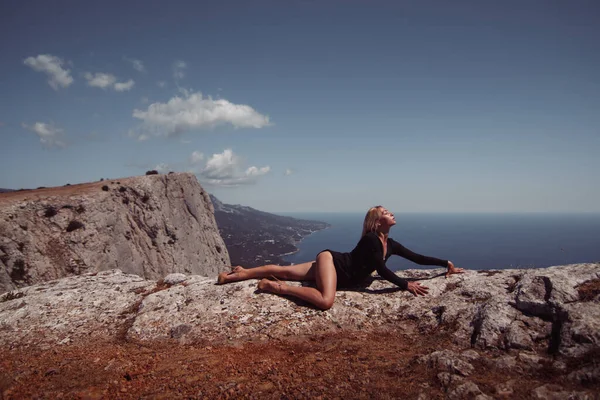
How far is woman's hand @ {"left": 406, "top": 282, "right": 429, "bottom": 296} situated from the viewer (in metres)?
7.87

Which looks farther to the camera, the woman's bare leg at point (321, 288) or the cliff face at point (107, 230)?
the cliff face at point (107, 230)

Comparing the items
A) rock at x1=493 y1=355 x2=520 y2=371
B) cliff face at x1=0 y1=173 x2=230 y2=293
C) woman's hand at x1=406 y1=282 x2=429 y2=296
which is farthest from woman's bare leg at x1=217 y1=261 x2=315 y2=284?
cliff face at x1=0 y1=173 x2=230 y2=293

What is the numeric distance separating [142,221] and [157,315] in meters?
41.4

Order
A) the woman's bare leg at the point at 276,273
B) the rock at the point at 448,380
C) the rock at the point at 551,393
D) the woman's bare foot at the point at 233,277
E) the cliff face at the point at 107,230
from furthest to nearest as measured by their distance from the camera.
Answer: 1. the cliff face at the point at 107,230
2. the woman's bare foot at the point at 233,277
3. the woman's bare leg at the point at 276,273
4. the rock at the point at 448,380
5. the rock at the point at 551,393

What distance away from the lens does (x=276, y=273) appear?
906cm

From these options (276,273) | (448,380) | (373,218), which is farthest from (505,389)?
(276,273)

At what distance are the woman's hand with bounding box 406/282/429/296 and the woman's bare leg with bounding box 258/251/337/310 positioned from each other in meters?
2.11

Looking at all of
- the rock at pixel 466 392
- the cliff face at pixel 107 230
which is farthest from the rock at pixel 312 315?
the cliff face at pixel 107 230

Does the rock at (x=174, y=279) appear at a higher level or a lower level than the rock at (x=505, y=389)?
lower

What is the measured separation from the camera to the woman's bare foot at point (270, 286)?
325 inches

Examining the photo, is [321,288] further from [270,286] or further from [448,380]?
[448,380]

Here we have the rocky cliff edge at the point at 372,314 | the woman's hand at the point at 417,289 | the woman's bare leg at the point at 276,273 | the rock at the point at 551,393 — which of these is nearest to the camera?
the rock at the point at 551,393

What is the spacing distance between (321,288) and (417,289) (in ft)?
8.93

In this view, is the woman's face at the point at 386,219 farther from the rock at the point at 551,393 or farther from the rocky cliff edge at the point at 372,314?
the rock at the point at 551,393
